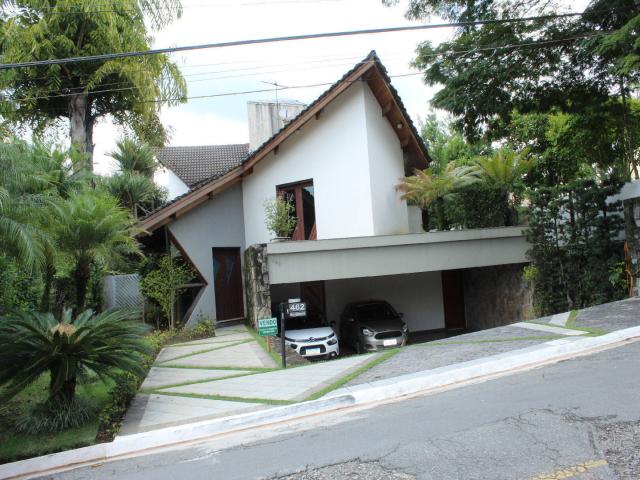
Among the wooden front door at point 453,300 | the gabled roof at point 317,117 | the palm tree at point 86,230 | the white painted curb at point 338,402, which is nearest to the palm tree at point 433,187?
the gabled roof at point 317,117

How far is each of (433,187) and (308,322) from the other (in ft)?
17.7

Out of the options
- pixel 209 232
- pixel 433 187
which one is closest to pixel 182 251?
pixel 209 232

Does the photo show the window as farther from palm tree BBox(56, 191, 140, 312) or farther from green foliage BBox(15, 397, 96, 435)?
green foliage BBox(15, 397, 96, 435)

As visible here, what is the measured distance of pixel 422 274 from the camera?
17.8 metres

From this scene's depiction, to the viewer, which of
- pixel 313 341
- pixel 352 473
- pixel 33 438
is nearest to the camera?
pixel 352 473

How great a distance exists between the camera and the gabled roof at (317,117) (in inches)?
555

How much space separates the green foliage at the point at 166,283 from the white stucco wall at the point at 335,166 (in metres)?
2.73

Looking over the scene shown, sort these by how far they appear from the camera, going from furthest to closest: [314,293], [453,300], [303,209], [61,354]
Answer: [453,300] → [314,293] → [303,209] → [61,354]

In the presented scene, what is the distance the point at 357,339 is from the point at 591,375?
317 inches

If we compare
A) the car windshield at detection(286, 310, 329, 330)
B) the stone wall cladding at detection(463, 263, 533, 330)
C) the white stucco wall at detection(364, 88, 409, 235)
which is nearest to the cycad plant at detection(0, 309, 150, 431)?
the car windshield at detection(286, 310, 329, 330)

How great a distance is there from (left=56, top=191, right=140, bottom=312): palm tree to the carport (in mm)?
4315

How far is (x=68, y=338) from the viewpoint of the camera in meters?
6.25

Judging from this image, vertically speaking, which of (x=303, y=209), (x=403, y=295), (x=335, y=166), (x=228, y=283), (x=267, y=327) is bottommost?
(x=403, y=295)

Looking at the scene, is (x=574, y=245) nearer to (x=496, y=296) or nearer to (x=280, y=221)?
(x=496, y=296)
